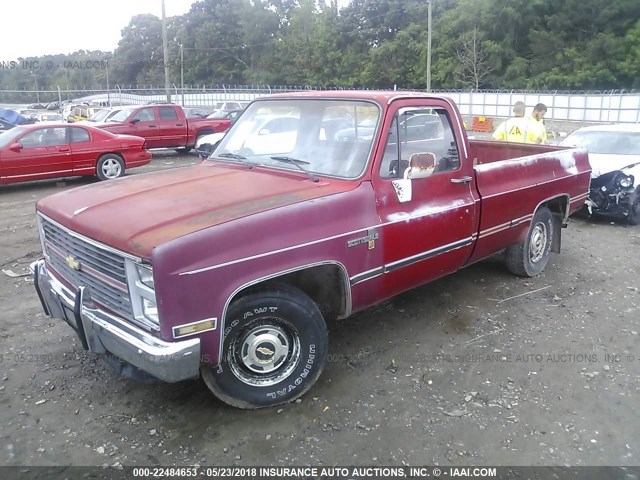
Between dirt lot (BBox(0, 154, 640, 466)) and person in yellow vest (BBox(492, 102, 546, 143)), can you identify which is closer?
dirt lot (BBox(0, 154, 640, 466))

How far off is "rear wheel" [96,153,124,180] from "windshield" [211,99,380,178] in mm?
8428

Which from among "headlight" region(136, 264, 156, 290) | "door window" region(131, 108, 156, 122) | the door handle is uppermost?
"door window" region(131, 108, 156, 122)

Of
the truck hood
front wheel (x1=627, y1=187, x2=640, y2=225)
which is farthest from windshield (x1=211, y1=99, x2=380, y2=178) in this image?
front wheel (x1=627, y1=187, x2=640, y2=225)

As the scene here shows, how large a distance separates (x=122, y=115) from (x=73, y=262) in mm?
14329

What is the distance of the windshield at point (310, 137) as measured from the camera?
13.1 feet

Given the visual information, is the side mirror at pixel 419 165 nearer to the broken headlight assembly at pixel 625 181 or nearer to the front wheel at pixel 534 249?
the front wheel at pixel 534 249

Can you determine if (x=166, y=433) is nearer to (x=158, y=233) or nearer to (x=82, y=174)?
(x=158, y=233)

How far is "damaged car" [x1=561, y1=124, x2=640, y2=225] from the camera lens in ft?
26.4

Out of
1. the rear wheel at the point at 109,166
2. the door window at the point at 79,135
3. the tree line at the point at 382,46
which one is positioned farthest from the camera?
the tree line at the point at 382,46

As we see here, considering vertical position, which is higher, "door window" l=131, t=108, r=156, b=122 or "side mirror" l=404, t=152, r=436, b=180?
"door window" l=131, t=108, r=156, b=122

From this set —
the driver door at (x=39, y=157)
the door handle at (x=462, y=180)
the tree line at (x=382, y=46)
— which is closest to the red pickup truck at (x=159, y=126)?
the driver door at (x=39, y=157)

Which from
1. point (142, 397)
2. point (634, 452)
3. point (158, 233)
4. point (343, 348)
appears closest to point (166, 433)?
point (142, 397)

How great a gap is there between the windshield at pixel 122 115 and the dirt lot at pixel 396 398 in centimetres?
1203

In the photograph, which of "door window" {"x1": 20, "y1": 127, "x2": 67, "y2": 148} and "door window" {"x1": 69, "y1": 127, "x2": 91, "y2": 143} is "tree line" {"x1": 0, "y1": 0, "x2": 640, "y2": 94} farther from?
"door window" {"x1": 20, "y1": 127, "x2": 67, "y2": 148}
